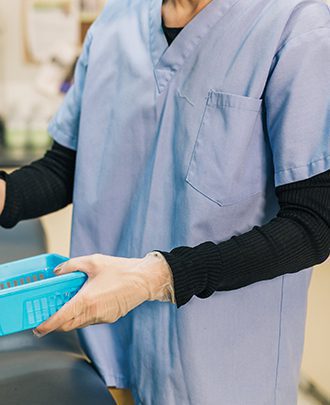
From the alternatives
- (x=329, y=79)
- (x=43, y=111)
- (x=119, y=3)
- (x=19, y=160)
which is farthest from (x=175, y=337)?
(x=43, y=111)

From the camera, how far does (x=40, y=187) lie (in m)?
1.13

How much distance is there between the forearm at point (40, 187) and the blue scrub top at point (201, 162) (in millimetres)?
110

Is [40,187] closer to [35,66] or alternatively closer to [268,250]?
[268,250]

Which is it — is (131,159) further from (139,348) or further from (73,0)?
(73,0)

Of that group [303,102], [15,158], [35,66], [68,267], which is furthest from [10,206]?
[35,66]

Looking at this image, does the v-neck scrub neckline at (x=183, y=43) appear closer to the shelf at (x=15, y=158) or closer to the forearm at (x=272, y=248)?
the forearm at (x=272, y=248)

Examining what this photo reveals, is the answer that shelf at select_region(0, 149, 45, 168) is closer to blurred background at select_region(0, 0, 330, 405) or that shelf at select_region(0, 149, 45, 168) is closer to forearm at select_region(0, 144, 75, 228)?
blurred background at select_region(0, 0, 330, 405)

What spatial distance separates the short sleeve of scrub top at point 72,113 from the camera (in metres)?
1.10

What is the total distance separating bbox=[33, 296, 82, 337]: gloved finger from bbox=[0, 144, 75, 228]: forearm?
383 millimetres

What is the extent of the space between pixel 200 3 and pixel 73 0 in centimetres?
191

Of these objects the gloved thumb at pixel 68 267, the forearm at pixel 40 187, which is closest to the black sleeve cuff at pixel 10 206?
the forearm at pixel 40 187

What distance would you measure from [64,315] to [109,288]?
0.07 meters

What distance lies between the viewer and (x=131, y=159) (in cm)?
98

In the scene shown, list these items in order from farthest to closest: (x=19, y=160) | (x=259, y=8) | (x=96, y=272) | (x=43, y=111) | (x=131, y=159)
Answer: (x=43, y=111) → (x=19, y=160) → (x=131, y=159) → (x=259, y=8) → (x=96, y=272)
